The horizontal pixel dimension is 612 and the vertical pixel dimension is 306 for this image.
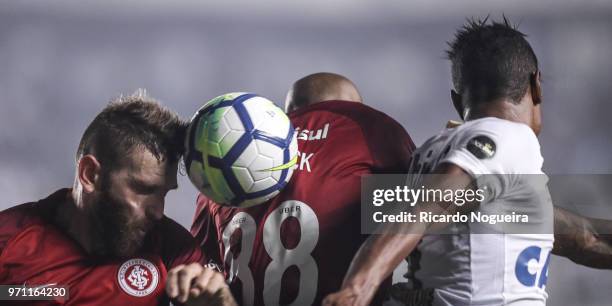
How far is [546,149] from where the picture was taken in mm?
7609

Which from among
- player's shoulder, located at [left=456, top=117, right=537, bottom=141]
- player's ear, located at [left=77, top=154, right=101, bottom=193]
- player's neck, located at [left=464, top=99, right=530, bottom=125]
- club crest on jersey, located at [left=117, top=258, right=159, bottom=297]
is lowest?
club crest on jersey, located at [left=117, top=258, right=159, bottom=297]

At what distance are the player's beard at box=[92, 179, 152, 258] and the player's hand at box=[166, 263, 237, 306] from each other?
840 mm

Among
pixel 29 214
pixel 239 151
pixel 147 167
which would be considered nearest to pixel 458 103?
pixel 239 151

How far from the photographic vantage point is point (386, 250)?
2646mm

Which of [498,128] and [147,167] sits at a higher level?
[498,128]

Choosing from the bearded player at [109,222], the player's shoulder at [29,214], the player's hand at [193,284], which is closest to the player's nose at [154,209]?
the bearded player at [109,222]

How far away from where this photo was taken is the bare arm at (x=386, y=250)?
102 inches

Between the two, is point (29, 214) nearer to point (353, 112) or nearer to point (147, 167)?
point (147, 167)

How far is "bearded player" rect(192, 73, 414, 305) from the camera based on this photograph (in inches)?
139

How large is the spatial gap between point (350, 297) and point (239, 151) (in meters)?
0.91

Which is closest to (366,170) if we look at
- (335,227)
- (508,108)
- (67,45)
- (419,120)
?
(335,227)

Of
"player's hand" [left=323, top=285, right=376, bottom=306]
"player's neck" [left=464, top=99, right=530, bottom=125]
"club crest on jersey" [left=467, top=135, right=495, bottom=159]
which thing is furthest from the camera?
"player's neck" [left=464, top=99, right=530, bottom=125]

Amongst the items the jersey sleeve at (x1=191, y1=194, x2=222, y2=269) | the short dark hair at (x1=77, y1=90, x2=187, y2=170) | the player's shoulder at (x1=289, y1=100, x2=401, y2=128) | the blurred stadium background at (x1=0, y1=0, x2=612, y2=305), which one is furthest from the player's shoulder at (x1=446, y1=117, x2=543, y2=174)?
the blurred stadium background at (x1=0, y1=0, x2=612, y2=305)

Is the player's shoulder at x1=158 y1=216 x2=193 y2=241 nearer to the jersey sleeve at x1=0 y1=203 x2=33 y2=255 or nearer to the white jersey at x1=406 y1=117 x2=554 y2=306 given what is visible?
the jersey sleeve at x1=0 y1=203 x2=33 y2=255
